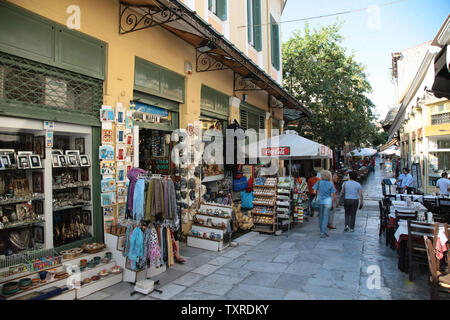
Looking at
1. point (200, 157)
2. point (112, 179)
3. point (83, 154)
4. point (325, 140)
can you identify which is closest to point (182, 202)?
point (200, 157)

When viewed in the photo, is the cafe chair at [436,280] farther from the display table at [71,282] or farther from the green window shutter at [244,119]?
the green window shutter at [244,119]

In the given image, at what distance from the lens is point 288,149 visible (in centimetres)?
876

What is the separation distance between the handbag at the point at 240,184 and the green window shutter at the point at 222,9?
5212 mm

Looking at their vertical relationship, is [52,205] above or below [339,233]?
above

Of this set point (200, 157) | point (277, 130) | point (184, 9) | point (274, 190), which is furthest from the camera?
point (277, 130)

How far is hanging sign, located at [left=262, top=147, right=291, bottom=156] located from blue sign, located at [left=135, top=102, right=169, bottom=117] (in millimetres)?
3518

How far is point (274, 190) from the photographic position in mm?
8344

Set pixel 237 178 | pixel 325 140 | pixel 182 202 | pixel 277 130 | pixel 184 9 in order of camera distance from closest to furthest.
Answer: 1. pixel 184 9
2. pixel 182 202
3. pixel 237 178
4. pixel 277 130
5. pixel 325 140

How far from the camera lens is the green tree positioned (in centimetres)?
1608

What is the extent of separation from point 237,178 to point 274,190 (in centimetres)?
147

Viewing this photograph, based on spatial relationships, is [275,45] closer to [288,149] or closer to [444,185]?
[288,149]

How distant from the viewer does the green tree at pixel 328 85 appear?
16.1 m

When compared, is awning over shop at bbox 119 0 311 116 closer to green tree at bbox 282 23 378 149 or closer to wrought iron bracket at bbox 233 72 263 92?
wrought iron bracket at bbox 233 72 263 92

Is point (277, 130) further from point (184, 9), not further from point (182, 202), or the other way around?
point (184, 9)
